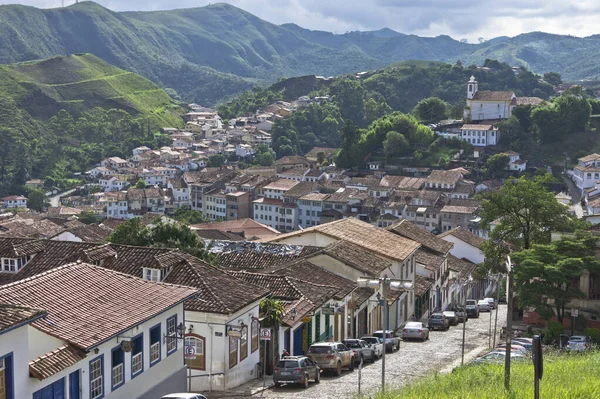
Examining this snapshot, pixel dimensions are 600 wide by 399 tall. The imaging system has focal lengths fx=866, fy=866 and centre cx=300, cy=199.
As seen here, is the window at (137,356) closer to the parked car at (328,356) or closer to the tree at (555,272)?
the parked car at (328,356)

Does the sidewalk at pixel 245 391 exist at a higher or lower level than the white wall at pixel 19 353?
lower

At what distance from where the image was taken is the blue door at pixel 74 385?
17172 millimetres

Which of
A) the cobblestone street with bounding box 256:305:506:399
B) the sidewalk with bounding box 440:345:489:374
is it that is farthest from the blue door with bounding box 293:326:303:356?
the sidewalk with bounding box 440:345:489:374

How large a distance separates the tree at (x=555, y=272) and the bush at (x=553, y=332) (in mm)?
557

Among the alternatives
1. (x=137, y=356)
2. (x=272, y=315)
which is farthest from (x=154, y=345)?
(x=272, y=315)

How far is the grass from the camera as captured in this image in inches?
642

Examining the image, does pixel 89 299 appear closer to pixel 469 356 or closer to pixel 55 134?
pixel 469 356

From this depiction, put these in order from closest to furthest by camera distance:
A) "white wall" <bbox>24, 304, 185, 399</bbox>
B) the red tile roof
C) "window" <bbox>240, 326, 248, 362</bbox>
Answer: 1. "white wall" <bbox>24, 304, 185, 399</bbox>
2. the red tile roof
3. "window" <bbox>240, 326, 248, 362</bbox>

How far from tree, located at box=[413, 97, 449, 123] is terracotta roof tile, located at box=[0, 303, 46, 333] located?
450 ft

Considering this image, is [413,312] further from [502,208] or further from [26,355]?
[26,355]

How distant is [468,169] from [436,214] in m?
21.3

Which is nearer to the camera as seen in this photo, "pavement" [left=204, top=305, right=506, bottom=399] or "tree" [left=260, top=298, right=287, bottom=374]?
"pavement" [left=204, top=305, right=506, bottom=399]

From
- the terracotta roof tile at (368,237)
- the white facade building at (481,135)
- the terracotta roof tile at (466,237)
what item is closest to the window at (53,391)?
the terracotta roof tile at (368,237)

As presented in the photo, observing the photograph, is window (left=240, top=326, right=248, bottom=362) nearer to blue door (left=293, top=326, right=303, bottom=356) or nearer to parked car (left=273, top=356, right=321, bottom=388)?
parked car (left=273, top=356, right=321, bottom=388)
